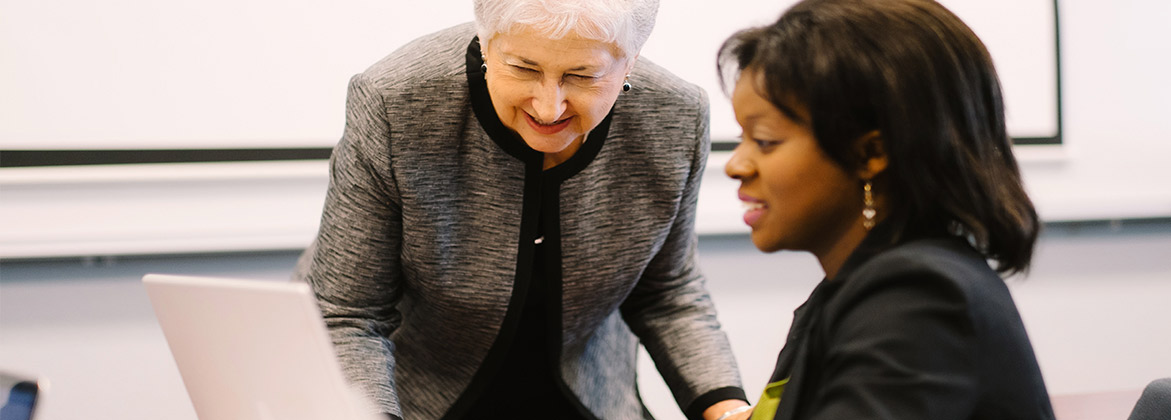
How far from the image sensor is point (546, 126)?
4.03 ft

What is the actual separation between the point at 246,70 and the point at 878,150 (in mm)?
1571

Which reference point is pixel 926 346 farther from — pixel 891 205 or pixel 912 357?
pixel 891 205

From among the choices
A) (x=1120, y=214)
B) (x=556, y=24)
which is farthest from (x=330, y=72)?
(x=1120, y=214)

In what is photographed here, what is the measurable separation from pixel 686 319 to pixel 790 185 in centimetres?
58

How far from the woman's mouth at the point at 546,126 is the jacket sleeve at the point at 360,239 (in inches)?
7.7

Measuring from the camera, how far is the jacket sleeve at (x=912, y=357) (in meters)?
0.76

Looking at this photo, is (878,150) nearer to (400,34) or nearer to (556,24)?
(556,24)

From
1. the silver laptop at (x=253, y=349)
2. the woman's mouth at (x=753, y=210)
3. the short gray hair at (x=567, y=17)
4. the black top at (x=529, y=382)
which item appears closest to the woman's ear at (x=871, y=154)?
the woman's mouth at (x=753, y=210)

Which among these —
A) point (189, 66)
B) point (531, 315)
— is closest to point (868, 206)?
point (531, 315)

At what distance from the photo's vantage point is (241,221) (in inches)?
81.8

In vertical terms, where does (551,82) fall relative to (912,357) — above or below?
above

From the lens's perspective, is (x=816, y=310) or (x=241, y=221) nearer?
(x=816, y=310)

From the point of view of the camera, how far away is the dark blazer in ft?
2.51

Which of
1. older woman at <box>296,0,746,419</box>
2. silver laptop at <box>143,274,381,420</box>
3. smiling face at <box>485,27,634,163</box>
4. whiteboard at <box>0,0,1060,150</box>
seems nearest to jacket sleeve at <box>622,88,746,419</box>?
older woman at <box>296,0,746,419</box>
